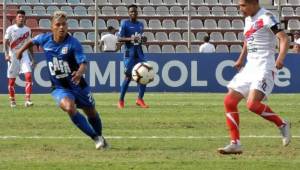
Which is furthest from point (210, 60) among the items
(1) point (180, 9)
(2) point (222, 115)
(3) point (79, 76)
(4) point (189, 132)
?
(3) point (79, 76)

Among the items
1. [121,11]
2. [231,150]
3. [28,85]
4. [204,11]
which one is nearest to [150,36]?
[121,11]

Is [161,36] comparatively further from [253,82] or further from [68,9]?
[253,82]

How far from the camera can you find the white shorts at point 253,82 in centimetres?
1162

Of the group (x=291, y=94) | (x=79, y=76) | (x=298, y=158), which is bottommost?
(x=291, y=94)

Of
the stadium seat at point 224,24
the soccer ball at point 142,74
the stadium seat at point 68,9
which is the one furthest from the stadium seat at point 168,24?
the soccer ball at point 142,74

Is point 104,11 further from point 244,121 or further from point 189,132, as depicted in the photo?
point 189,132

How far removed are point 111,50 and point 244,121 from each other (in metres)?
14.9

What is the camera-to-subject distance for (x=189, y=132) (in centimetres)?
1492

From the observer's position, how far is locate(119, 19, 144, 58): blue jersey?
21547 mm

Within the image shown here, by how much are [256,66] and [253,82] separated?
0.71 feet

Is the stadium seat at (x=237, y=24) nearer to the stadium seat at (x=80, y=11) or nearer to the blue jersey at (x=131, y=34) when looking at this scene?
the stadium seat at (x=80, y=11)

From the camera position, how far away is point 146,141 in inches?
523

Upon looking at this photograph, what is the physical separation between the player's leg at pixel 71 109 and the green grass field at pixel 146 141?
292mm

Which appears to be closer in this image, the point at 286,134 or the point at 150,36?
the point at 286,134
